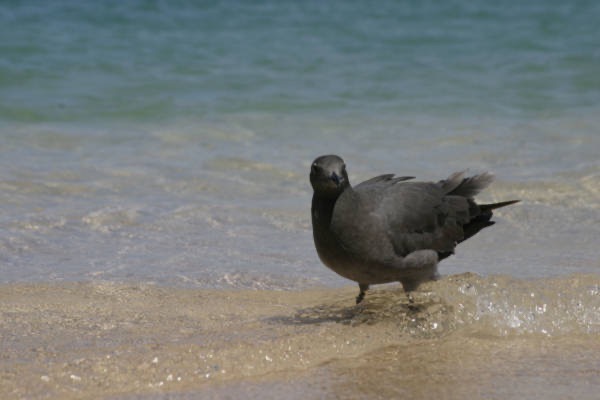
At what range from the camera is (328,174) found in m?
4.18

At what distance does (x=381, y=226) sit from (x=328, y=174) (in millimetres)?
433

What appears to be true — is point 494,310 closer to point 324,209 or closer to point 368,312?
point 368,312

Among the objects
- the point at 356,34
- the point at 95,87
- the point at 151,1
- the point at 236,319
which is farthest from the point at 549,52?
the point at 236,319

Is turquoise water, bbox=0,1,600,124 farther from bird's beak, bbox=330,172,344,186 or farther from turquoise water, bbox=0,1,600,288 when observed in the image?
bird's beak, bbox=330,172,344,186

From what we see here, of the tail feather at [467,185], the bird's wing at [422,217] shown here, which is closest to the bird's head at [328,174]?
the bird's wing at [422,217]

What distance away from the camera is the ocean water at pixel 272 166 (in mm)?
4266

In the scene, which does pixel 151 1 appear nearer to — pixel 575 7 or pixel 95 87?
pixel 95 87

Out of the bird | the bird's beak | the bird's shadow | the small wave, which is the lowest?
the bird's shadow

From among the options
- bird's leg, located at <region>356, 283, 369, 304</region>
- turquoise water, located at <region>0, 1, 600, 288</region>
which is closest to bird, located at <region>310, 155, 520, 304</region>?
bird's leg, located at <region>356, 283, 369, 304</region>

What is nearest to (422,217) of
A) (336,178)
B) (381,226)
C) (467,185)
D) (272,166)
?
(381,226)

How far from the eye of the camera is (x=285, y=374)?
3.77 metres

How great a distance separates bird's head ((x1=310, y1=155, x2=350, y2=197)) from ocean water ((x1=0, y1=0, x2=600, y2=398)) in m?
0.66

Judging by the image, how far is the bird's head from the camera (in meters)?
4.19

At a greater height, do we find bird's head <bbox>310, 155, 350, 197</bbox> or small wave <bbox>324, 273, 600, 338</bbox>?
bird's head <bbox>310, 155, 350, 197</bbox>
